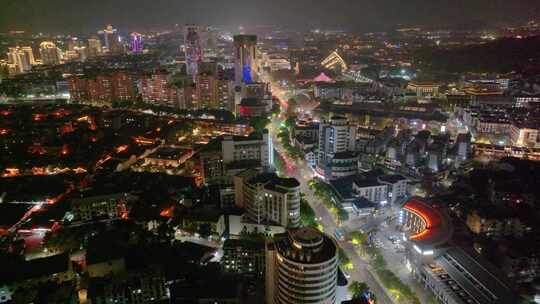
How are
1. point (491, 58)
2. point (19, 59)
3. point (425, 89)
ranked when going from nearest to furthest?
1. point (425, 89)
2. point (491, 58)
3. point (19, 59)

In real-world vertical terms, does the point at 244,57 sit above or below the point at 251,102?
above

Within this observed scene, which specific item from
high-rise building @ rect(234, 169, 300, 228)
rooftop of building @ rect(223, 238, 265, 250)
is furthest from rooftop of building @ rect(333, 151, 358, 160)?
rooftop of building @ rect(223, 238, 265, 250)

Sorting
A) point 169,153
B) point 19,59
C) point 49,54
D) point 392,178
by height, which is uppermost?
point 49,54

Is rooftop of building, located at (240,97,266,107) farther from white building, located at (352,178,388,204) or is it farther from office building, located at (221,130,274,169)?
white building, located at (352,178,388,204)

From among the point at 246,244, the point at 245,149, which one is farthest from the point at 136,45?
the point at 246,244

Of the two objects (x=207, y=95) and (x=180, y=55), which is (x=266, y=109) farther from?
(x=180, y=55)

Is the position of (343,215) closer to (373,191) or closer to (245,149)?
(373,191)

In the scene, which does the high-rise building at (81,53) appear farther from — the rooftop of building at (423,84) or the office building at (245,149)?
the office building at (245,149)
